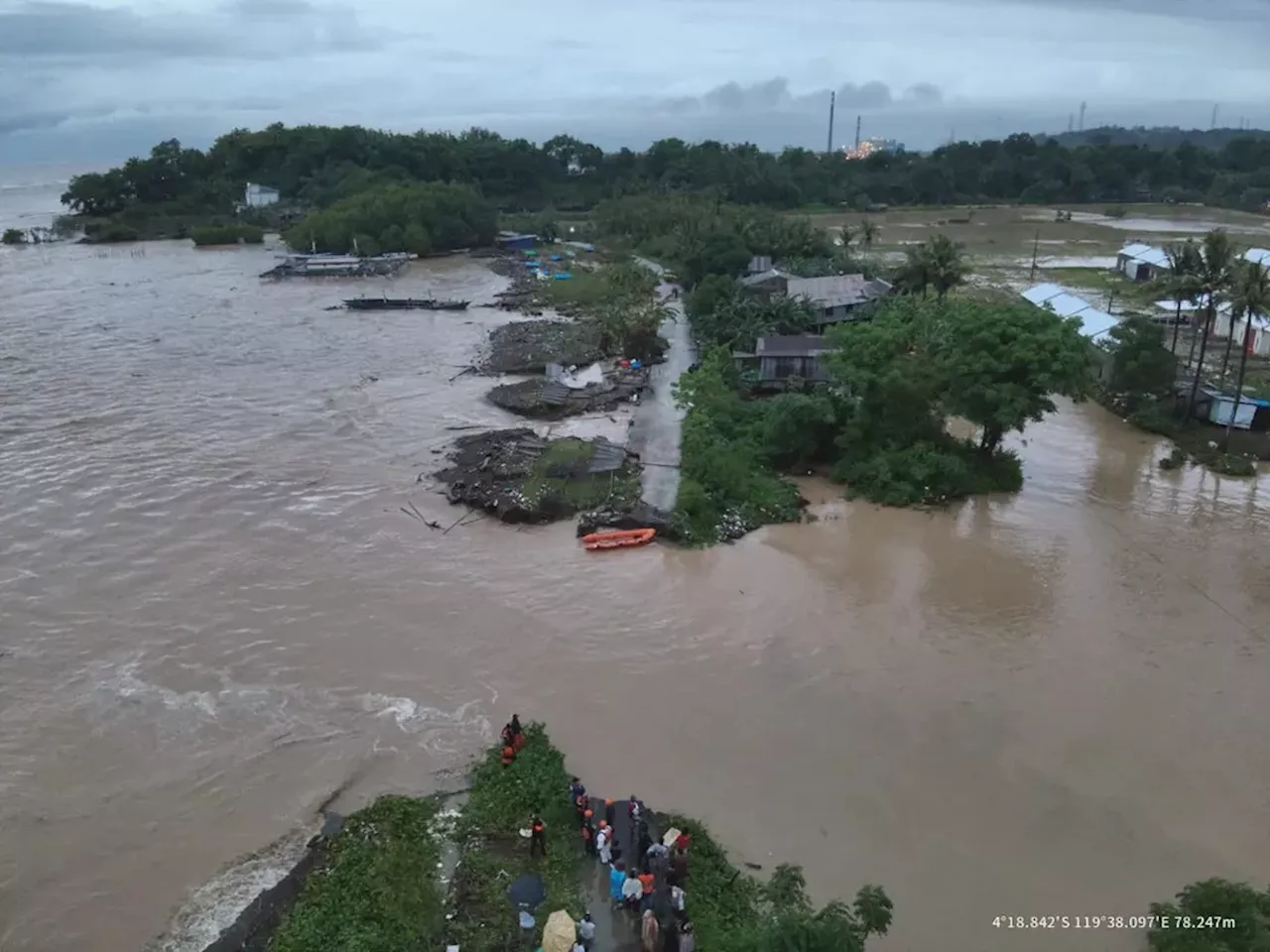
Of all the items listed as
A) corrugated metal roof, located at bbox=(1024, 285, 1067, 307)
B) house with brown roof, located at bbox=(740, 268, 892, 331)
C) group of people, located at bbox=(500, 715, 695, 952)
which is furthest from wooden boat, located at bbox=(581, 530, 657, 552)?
corrugated metal roof, located at bbox=(1024, 285, 1067, 307)

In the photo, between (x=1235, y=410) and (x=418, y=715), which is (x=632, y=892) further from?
(x=1235, y=410)

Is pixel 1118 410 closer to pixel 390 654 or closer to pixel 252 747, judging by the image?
pixel 390 654

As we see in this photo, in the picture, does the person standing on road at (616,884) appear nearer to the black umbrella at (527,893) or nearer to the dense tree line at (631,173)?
the black umbrella at (527,893)

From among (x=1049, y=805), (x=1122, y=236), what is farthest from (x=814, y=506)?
(x=1122, y=236)

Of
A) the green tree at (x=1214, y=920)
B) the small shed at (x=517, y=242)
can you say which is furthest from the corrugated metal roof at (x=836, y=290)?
the small shed at (x=517, y=242)

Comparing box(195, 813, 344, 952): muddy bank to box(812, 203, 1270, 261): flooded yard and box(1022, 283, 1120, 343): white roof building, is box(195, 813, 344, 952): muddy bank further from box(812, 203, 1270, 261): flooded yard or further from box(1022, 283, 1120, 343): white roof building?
box(812, 203, 1270, 261): flooded yard
